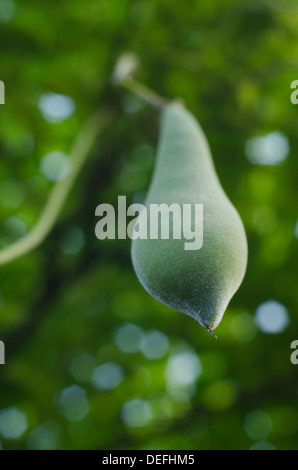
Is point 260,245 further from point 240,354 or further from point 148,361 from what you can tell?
point 148,361

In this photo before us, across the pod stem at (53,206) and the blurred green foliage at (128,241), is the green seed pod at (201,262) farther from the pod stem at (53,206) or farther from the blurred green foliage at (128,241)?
the blurred green foliage at (128,241)

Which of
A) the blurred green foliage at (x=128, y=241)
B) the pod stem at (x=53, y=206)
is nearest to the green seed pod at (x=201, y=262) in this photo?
the pod stem at (x=53, y=206)

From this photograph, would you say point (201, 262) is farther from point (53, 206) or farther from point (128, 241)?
point (128, 241)

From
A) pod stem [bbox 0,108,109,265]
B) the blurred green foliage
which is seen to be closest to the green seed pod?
pod stem [bbox 0,108,109,265]

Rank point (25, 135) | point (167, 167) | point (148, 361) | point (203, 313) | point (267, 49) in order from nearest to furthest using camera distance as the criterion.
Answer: point (203, 313) < point (167, 167) < point (267, 49) < point (25, 135) < point (148, 361)

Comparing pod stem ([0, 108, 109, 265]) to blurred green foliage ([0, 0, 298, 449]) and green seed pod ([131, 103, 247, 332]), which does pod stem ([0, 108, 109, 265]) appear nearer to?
blurred green foliage ([0, 0, 298, 449])

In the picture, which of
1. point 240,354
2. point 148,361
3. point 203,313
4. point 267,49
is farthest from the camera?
point 148,361

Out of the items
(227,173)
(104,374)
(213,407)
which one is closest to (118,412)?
(104,374)
